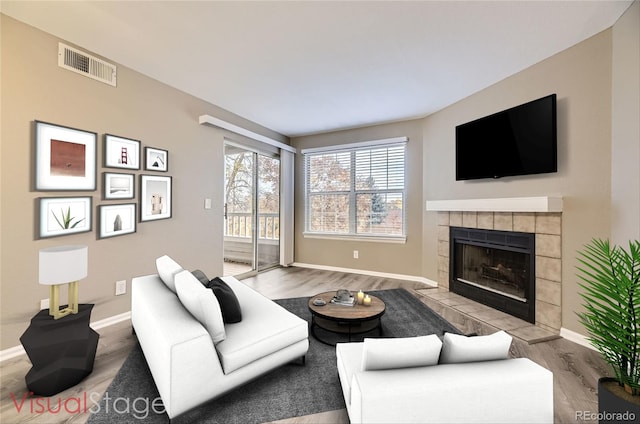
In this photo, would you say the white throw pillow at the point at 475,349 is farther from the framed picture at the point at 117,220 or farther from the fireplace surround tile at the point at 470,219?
the framed picture at the point at 117,220

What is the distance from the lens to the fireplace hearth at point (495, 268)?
9.42ft

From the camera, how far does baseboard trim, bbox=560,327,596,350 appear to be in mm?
2350

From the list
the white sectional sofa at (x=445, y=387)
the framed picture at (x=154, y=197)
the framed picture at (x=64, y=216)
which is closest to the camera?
the white sectional sofa at (x=445, y=387)

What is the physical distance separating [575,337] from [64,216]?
180 inches

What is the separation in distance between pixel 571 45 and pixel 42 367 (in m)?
4.75

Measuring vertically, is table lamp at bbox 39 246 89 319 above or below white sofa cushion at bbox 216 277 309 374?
above

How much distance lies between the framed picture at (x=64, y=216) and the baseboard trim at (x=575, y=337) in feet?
14.6

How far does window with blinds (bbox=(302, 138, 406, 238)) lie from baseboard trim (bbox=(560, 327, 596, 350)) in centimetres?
229

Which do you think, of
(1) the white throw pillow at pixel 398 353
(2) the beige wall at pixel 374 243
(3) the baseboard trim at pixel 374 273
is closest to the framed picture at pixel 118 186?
(1) the white throw pillow at pixel 398 353

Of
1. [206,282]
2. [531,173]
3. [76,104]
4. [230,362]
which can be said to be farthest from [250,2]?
[531,173]

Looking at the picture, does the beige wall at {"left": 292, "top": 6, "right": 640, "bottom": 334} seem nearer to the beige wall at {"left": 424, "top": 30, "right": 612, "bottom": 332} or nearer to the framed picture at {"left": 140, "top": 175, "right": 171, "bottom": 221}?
the beige wall at {"left": 424, "top": 30, "right": 612, "bottom": 332}

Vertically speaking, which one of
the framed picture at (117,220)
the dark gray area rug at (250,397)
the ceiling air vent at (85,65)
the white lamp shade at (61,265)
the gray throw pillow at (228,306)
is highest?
the ceiling air vent at (85,65)

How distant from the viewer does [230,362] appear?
1609mm

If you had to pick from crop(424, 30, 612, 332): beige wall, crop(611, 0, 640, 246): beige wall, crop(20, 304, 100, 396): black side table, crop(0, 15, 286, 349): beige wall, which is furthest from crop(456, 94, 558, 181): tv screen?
crop(20, 304, 100, 396): black side table
